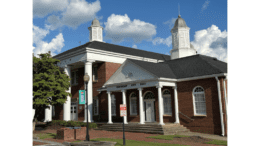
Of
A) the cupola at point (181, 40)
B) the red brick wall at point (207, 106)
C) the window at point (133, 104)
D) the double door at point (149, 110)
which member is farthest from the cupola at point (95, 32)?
the red brick wall at point (207, 106)

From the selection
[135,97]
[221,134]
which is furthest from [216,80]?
[135,97]

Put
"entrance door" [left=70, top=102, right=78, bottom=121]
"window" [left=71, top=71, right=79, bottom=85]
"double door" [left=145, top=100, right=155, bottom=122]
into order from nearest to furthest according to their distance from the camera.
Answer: "double door" [left=145, top=100, right=155, bottom=122]
"entrance door" [left=70, top=102, right=78, bottom=121]
"window" [left=71, top=71, right=79, bottom=85]

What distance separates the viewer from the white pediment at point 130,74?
21.4 m

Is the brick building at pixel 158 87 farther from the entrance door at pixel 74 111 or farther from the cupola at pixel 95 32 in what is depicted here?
the cupola at pixel 95 32

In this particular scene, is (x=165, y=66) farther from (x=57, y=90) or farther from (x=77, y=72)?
(x=77, y=72)

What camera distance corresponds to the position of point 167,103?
2225 cm

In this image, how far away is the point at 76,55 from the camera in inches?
1155

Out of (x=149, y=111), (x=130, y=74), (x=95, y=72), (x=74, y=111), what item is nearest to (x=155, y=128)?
(x=149, y=111)

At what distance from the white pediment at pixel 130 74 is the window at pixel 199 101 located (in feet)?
12.7

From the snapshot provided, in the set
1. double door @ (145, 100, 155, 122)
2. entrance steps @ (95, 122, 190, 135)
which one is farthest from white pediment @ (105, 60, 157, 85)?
entrance steps @ (95, 122, 190, 135)

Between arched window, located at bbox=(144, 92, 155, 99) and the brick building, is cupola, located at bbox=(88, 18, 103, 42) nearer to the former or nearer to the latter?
the brick building

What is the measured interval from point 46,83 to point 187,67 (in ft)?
44.1

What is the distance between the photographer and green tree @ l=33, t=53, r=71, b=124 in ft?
72.9

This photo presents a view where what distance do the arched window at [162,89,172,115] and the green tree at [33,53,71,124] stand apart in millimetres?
9981
